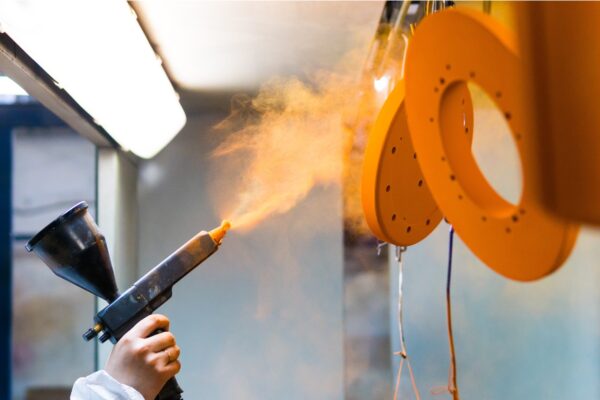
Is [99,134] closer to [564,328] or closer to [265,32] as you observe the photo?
[265,32]

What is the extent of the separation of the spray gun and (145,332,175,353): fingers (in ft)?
0.24

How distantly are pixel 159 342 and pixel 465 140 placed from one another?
853 mm

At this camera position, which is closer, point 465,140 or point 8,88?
point 465,140

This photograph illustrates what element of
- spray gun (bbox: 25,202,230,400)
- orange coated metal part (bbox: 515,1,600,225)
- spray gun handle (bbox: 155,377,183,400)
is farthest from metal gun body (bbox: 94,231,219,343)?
orange coated metal part (bbox: 515,1,600,225)

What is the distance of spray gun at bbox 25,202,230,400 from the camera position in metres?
1.29

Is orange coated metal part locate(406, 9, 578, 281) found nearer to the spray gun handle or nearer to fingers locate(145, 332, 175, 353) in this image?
fingers locate(145, 332, 175, 353)

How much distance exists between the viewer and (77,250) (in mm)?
1313

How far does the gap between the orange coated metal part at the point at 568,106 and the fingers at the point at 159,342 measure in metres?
1.11

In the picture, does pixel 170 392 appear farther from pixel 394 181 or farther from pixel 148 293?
pixel 394 181

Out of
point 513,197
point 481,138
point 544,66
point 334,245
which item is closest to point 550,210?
point 544,66

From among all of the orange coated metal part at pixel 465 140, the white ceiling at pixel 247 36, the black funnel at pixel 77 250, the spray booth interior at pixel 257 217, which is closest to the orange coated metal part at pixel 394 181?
the spray booth interior at pixel 257 217

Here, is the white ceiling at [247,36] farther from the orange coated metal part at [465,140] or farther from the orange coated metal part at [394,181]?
the orange coated metal part at [465,140]

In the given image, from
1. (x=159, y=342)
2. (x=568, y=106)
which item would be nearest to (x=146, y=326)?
(x=159, y=342)

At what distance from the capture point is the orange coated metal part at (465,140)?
55cm
